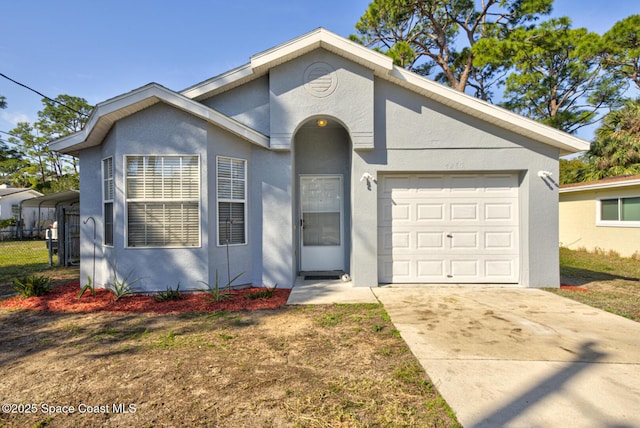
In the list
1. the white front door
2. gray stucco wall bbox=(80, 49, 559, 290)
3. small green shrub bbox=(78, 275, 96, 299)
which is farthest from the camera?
the white front door

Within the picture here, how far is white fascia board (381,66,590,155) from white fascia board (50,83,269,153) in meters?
3.47

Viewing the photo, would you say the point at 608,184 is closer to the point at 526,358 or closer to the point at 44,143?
the point at 526,358

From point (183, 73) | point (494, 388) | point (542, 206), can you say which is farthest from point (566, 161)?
point (494, 388)

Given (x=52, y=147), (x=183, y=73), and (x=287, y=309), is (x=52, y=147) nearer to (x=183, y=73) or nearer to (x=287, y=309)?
(x=287, y=309)

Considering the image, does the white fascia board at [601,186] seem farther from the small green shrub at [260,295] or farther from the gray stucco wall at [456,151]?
the small green shrub at [260,295]

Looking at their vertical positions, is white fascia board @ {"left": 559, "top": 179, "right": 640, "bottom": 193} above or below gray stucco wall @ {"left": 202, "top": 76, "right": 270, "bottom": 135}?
below

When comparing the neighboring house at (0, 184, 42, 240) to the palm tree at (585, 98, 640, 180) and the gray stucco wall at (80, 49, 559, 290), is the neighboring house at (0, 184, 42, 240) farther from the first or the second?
the palm tree at (585, 98, 640, 180)

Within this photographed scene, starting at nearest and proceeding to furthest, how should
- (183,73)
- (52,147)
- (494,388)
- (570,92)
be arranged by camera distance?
(494,388) < (52,147) < (183,73) < (570,92)

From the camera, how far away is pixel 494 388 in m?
2.99

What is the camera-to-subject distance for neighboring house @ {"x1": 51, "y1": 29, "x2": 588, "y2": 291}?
6.30 m

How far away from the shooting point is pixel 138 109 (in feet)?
20.5

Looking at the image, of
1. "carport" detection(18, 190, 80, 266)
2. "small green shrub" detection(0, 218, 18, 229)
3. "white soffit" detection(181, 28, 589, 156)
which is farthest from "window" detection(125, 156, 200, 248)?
"small green shrub" detection(0, 218, 18, 229)

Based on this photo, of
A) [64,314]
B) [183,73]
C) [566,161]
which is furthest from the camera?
[566,161]

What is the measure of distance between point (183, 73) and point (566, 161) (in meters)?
32.7
